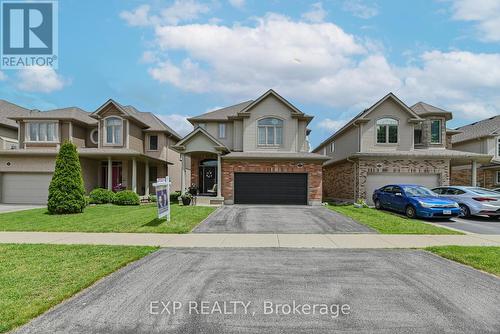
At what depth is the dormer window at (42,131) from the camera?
23969mm

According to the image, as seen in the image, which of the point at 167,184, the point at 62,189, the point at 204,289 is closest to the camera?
the point at 204,289

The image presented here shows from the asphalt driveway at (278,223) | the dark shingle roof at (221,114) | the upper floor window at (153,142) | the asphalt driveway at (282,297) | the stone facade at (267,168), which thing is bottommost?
the asphalt driveway at (278,223)

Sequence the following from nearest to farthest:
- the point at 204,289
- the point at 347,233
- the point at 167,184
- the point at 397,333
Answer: the point at 397,333 < the point at 204,289 < the point at 347,233 < the point at 167,184

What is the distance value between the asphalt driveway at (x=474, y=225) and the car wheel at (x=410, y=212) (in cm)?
88

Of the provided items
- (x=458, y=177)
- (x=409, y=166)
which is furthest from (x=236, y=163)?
(x=458, y=177)

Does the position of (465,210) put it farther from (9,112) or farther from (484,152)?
(9,112)

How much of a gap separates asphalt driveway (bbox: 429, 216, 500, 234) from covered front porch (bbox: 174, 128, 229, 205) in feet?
41.0

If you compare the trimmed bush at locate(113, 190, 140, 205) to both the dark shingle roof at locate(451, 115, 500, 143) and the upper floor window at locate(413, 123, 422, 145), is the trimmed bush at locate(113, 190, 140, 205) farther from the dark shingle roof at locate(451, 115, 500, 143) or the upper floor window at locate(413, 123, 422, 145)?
the dark shingle roof at locate(451, 115, 500, 143)

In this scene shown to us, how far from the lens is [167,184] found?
12078 millimetres

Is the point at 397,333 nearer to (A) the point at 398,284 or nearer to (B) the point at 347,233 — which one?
(A) the point at 398,284

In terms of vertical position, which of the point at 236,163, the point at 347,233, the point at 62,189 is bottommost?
the point at 347,233

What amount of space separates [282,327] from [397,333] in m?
1.44

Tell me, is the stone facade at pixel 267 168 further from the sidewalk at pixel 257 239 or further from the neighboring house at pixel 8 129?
the neighboring house at pixel 8 129

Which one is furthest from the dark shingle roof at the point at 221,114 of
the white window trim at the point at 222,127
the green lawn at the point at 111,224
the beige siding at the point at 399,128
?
the green lawn at the point at 111,224
